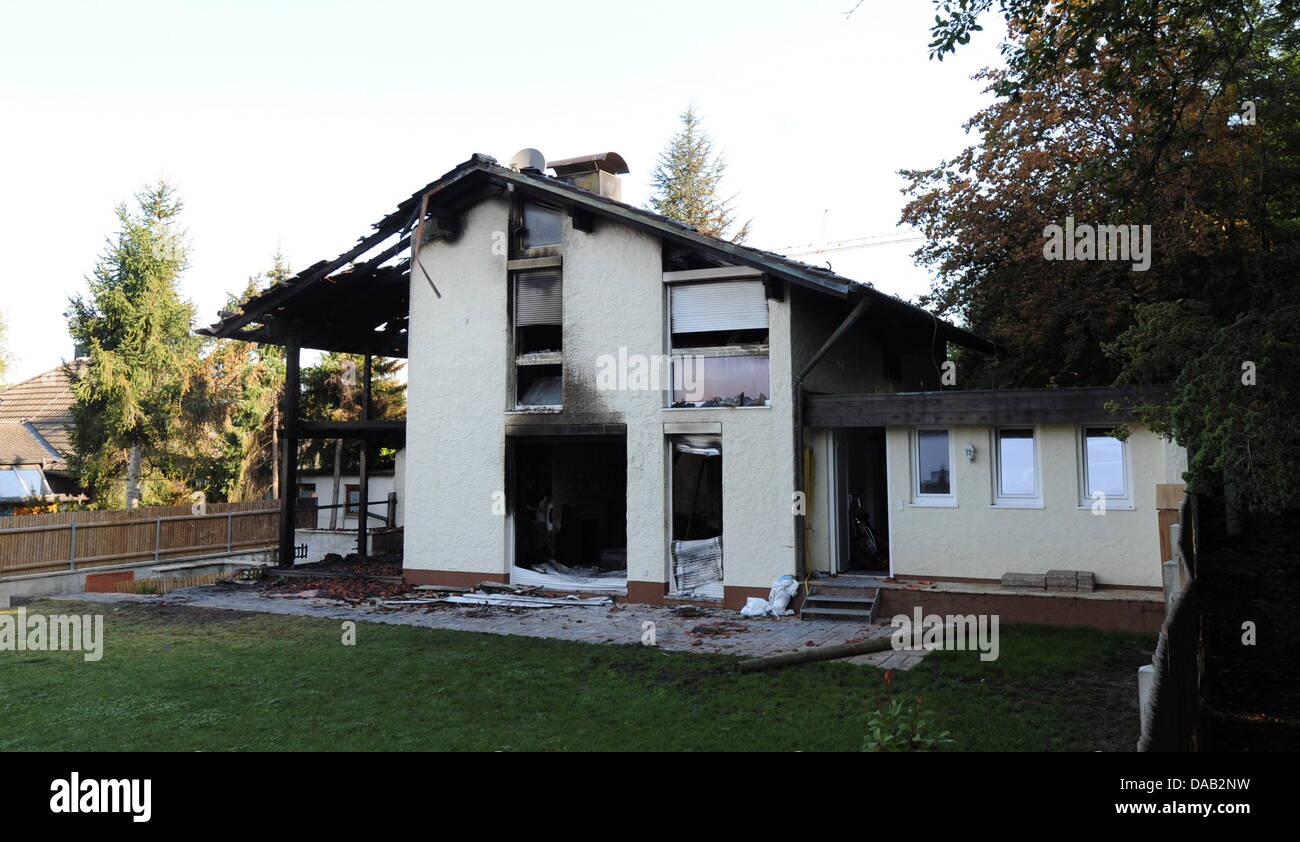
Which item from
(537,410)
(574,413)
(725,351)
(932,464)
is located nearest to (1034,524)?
(932,464)

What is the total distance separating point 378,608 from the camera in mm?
13734

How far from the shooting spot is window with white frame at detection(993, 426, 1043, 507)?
1182 centimetres

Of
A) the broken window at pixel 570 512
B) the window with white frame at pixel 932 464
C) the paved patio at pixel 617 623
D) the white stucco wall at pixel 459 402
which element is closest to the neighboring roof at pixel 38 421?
the paved patio at pixel 617 623

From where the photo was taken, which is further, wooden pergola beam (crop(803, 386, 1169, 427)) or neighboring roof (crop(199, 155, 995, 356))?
neighboring roof (crop(199, 155, 995, 356))

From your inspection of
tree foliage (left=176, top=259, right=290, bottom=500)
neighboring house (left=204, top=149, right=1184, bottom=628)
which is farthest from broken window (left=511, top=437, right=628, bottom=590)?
tree foliage (left=176, top=259, right=290, bottom=500)

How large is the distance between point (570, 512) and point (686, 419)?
5141mm

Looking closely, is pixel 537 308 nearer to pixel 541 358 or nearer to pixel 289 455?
pixel 541 358

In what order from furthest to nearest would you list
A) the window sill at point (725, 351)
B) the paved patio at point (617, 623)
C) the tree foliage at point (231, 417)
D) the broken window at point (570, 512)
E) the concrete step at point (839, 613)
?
the tree foliage at point (231, 417), the broken window at point (570, 512), the window sill at point (725, 351), the concrete step at point (839, 613), the paved patio at point (617, 623)

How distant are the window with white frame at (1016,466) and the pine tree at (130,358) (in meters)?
25.1

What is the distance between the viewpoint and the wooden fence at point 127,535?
51.6 ft

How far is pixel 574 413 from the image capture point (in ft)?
47.4

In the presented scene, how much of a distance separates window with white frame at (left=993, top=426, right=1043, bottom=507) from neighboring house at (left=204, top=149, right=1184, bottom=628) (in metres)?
0.03

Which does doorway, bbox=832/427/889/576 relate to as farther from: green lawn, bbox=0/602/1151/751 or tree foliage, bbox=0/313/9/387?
tree foliage, bbox=0/313/9/387

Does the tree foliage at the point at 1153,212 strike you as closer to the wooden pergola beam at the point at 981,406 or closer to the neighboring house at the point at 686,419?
the wooden pergola beam at the point at 981,406
